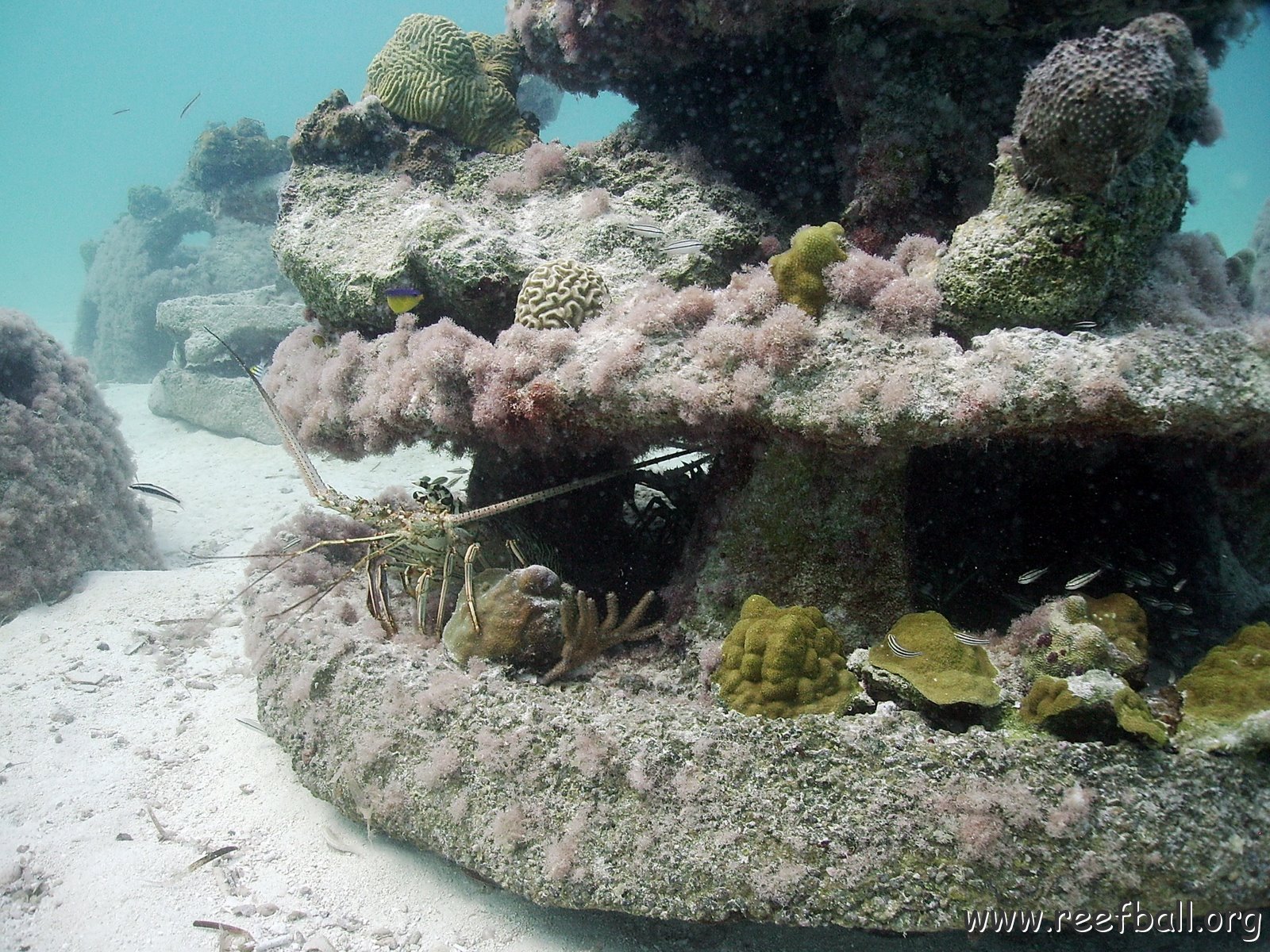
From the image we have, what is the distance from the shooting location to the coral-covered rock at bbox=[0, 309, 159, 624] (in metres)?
6.80

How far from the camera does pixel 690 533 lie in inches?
171

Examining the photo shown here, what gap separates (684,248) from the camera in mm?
4805

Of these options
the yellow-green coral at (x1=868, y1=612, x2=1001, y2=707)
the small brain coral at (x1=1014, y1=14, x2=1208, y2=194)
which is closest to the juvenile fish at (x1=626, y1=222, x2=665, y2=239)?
the small brain coral at (x1=1014, y1=14, x2=1208, y2=194)

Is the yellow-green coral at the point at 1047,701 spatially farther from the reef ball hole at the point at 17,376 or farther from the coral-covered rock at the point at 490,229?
the reef ball hole at the point at 17,376

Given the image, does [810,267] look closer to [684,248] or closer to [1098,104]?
[1098,104]

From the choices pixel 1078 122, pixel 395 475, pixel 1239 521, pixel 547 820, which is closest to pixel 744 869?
pixel 547 820

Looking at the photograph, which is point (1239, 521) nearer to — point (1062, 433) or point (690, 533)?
Answer: point (1062, 433)

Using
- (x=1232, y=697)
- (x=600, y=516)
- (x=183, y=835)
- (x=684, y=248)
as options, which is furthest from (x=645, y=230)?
(x=183, y=835)

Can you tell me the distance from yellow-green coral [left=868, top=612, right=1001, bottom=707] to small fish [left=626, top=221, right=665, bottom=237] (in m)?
3.28

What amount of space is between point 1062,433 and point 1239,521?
7.59ft

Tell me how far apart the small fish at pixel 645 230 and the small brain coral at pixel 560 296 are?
80 cm

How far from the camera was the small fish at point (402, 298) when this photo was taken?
14.8 ft

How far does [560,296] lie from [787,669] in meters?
2.55

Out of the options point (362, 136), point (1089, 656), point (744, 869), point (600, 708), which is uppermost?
point (362, 136)
